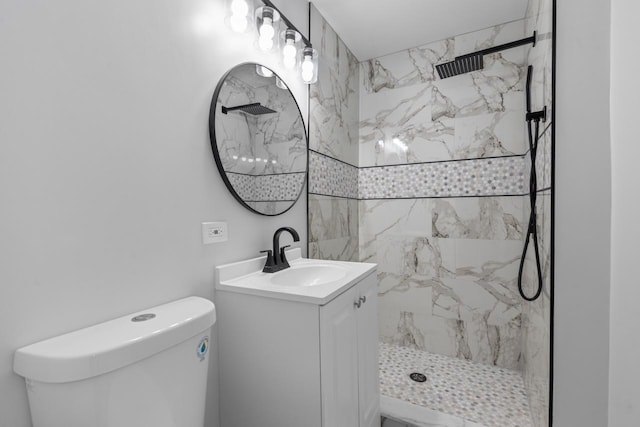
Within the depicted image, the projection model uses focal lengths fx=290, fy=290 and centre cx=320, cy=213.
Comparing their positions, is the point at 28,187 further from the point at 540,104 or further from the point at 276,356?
the point at 540,104

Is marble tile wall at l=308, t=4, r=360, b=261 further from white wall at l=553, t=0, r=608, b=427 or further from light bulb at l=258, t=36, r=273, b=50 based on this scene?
white wall at l=553, t=0, r=608, b=427

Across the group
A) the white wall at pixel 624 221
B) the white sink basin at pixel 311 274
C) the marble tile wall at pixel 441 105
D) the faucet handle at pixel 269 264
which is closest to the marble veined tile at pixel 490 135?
the marble tile wall at pixel 441 105

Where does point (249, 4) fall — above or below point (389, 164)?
above

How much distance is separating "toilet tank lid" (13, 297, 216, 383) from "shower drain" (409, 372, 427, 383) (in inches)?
64.6

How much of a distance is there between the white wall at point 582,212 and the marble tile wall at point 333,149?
1.21m

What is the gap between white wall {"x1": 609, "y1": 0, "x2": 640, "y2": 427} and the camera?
0.86 meters

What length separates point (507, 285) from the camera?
207 centimetres

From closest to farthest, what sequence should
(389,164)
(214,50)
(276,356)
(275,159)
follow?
(276,356)
(214,50)
(275,159)
(389,164)

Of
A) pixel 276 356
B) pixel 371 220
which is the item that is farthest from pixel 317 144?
pixel 276 356

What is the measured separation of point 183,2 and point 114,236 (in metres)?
0.86

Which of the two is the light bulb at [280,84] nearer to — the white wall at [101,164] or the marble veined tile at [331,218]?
the white wall at [101,164]

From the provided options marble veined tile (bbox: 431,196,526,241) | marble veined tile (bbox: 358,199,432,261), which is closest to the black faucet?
marble veined tile (bbox: 358,199,432,261)

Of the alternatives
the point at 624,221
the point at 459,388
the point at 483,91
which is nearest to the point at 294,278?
the point at 624,221

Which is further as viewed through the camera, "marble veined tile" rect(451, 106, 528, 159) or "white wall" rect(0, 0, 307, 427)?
"marble veined tile" rect(451, 106, 528, 159)
